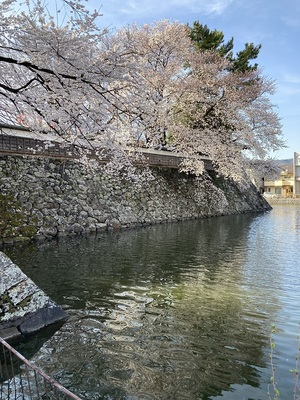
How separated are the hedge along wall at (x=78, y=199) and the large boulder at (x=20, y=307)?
7.96m

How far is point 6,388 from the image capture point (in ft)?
13.0

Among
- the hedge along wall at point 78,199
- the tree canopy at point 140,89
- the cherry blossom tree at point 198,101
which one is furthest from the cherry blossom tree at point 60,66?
the cherry blossom tree at point 198,101

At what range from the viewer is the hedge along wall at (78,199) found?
47.0 feet

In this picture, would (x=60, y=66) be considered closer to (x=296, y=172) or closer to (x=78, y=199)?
(x=78, y=199)

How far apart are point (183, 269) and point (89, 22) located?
6.98 meters

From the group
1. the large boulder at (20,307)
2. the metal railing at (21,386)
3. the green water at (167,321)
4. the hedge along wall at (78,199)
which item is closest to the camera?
the metal railing at (21,386)

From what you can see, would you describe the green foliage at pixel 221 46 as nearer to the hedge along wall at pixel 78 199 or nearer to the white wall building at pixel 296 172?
the hedge along wall at pixel 78 199

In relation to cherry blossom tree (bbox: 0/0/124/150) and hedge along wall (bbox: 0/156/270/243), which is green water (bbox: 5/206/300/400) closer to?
hedge along wall (bbox: 0/156/270/243)

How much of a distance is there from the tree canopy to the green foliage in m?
0.08

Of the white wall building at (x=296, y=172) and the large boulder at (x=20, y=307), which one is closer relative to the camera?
the large boulder at (x=20, y=307)

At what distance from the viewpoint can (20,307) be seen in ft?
18.0

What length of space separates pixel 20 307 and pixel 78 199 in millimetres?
11713

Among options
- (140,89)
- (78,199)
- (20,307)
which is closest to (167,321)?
(20,307)

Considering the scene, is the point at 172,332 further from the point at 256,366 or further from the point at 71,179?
the point at 71,179
